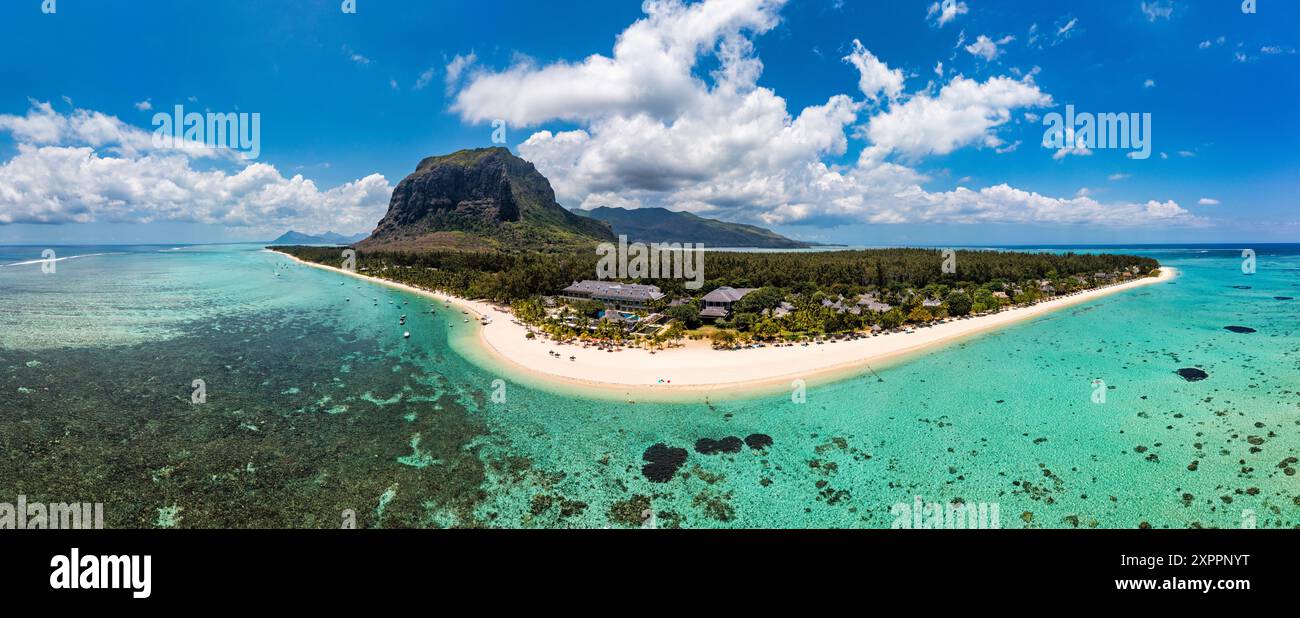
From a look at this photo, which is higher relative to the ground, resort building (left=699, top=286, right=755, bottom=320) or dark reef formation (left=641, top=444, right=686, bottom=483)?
resort building (left=699, top=286, right=755, bottom=320)

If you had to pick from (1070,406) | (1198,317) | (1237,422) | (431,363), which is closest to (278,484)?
(431,363)

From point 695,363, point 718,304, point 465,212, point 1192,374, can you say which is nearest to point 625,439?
point 695,363

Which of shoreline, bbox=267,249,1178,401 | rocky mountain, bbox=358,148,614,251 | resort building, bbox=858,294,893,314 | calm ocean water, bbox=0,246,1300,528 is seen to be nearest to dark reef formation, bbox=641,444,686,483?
calm ocean water, bbox=0,246,1300,528

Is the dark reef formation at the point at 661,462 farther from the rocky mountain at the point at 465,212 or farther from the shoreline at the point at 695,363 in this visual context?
the rocky mountain at the point at 465,212

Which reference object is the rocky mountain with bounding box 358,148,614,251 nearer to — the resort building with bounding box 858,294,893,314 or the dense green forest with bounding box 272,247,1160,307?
the dense green forest with bounding box 272,247,1160,307

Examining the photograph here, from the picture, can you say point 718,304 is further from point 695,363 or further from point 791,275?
point 791,275
